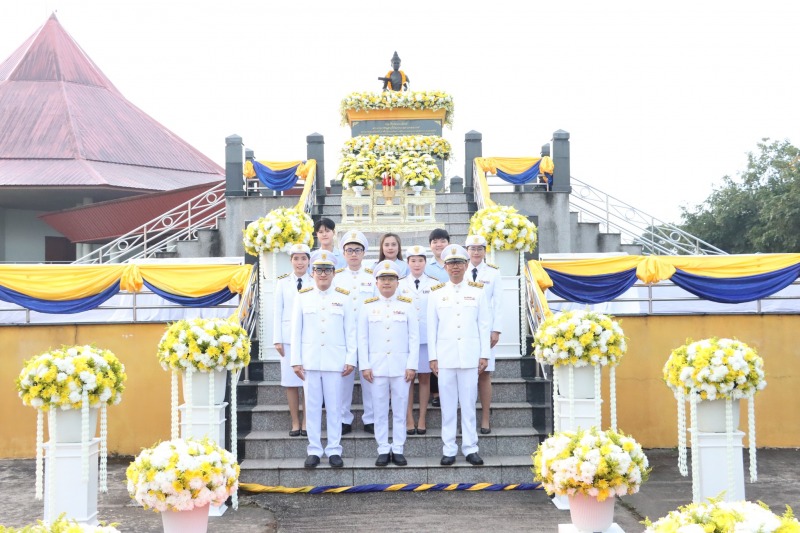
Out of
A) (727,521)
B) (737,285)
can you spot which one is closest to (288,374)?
(727,521)

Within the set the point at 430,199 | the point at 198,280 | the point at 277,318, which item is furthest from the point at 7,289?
the point at 430,199

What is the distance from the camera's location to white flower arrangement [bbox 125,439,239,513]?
4.55 meters

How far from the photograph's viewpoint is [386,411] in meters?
6.87

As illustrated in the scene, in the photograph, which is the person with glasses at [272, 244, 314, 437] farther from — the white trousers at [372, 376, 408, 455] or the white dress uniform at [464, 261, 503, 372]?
the white dress uniform at [464, 261, 503, 372]

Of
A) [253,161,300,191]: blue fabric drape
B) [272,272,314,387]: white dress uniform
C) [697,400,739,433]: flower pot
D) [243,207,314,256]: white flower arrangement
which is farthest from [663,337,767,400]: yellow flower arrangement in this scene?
[253,161,300,191]: blue fabric drape

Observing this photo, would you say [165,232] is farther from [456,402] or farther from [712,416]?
[712,416]

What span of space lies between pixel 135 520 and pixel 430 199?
8.00 m

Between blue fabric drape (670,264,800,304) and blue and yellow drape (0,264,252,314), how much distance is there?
5188mm

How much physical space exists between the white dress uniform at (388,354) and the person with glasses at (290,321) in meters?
0.67

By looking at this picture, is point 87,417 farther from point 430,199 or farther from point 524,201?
point 524,201

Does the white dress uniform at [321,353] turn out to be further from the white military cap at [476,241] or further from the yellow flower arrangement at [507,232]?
the yellow flower arrangement at [507,232]

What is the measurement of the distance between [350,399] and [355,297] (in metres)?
0.95

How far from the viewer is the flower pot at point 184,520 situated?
4684 millimetres

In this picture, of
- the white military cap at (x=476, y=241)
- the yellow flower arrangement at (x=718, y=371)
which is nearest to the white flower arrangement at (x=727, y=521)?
the yellow flower arrangement at (x=718, y=371)
